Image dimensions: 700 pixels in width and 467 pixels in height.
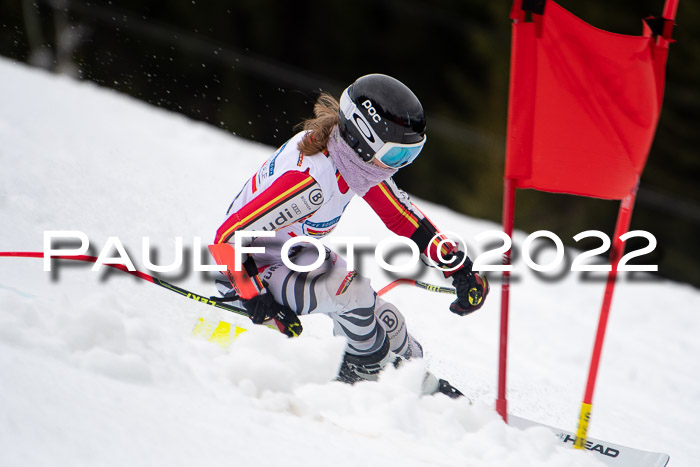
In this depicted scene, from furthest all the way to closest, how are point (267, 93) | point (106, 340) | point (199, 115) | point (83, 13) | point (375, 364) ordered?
point (267, 93), point (199, 115), point (83, 13), point (375, 364), point (106, 340)

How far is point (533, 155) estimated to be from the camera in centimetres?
284

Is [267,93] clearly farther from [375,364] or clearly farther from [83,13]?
[375,364]

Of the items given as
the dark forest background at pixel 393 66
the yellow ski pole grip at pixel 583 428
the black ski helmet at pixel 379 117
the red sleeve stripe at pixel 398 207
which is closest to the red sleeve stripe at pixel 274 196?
the black ski helmet at pixel 379 117

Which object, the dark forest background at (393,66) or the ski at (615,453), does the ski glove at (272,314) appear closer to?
the ski at (615,453)

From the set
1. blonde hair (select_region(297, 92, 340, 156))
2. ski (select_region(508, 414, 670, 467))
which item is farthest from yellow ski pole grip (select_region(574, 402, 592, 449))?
blonde hair (select_region(297, 92, 340, 156))

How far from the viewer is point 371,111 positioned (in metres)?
2.81

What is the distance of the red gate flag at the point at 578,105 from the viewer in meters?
2.80

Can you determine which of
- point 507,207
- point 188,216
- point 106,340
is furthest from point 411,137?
point 188,216

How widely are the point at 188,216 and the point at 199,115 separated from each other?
10.2m

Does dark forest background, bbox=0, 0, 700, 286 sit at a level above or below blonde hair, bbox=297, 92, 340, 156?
below

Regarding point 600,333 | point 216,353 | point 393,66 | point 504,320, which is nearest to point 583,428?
point 600,333

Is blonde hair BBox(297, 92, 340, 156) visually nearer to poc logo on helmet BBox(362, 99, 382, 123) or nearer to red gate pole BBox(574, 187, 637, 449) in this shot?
poc logo on helmet BBox(362, 99, 382, 123)

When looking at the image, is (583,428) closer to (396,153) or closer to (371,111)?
(396,153)

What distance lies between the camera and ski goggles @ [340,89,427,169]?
282cm
